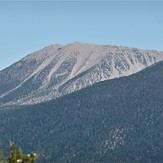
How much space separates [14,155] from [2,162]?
2.41 meters

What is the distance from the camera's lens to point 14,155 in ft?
150

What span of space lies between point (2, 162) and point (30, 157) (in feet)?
11.6

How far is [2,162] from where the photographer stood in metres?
47.7

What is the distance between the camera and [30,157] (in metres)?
45.4

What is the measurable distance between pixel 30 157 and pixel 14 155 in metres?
1.39
